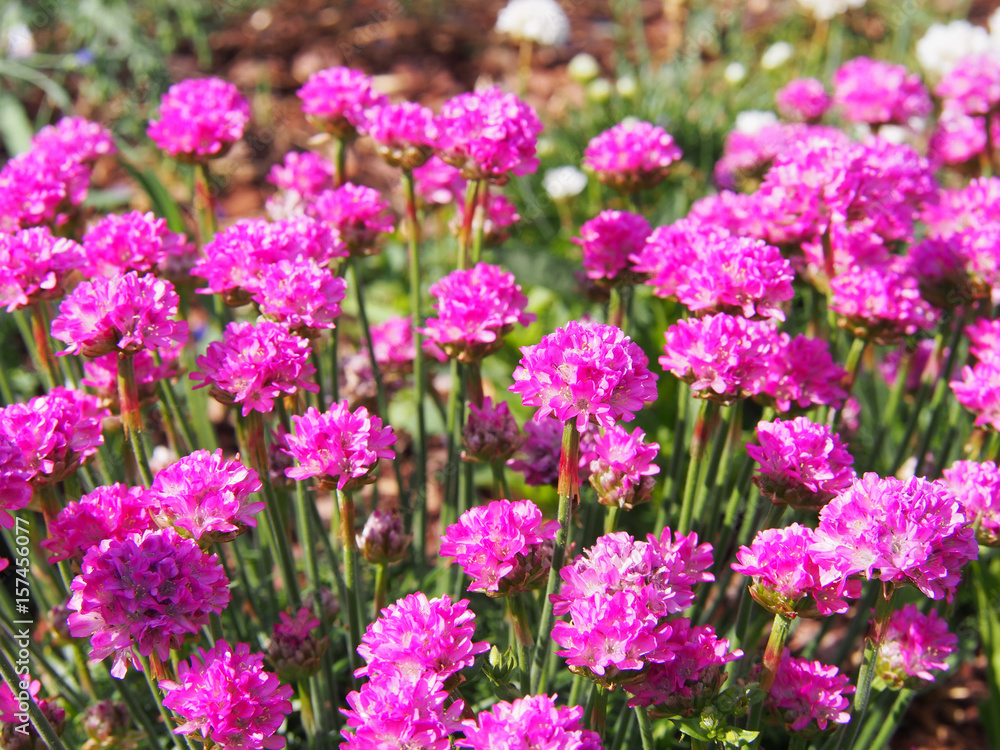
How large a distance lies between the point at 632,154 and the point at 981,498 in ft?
3.53

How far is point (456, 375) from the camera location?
6.57ft

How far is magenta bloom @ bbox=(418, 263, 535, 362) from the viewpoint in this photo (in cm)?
163

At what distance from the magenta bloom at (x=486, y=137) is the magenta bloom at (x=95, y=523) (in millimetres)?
939

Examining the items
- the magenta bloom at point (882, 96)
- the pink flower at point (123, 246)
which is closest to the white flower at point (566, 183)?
the magenta bloom at point (882, 96)

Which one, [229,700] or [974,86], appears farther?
[974,86]

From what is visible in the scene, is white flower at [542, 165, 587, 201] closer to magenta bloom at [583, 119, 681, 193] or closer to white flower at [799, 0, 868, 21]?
magenta bloom at [583, 119, 681, 193]

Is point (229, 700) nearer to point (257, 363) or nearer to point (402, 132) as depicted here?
point (257, 363)

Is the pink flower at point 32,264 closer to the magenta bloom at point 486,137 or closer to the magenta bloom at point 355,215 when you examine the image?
the magenta bloom at point 355,215

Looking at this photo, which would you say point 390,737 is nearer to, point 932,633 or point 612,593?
point 612,593

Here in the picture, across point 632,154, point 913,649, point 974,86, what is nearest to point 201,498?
point 913,649

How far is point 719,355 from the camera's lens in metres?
1.49

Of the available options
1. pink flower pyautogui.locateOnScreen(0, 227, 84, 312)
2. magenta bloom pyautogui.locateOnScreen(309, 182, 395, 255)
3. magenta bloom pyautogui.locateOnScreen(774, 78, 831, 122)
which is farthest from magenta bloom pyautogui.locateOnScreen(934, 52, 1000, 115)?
pink flower pyautogui.locateOnScreen(0, 227, 84, 312)

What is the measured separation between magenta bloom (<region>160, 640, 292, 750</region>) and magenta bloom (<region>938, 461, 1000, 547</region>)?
117 centimetres

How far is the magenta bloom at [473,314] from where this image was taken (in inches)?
64.2
